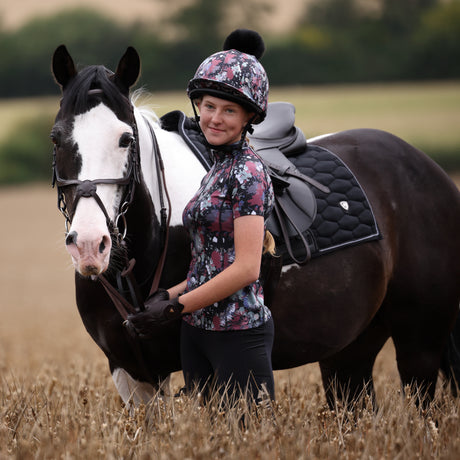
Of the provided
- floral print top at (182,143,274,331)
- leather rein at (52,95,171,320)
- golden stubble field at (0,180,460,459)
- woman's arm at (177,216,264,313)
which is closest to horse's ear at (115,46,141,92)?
leather rein at (52,95,171,320)

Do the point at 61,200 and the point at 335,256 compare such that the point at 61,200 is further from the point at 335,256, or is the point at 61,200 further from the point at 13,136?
the point at 13,136

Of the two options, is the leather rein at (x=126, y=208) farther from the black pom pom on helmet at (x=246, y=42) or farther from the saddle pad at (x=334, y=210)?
the saddle pad at (x=334, y=210)

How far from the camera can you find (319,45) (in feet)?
135

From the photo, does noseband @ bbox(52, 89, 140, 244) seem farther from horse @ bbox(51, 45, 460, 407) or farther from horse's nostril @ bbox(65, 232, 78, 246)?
horse's nostril @ bbox(65, 232, 78, 246)

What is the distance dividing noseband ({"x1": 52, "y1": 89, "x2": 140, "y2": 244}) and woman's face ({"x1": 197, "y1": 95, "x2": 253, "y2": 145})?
35cm

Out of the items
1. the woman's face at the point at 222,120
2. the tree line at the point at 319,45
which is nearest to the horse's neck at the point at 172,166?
the woman's face at the point at 222,120

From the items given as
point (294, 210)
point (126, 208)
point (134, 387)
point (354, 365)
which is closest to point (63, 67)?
point (126, 208)

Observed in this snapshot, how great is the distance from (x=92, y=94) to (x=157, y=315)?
96cm

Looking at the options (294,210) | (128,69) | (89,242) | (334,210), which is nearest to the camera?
(89,242)

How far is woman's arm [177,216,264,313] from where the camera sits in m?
2.36

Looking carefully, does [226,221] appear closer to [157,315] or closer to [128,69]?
[157,315]

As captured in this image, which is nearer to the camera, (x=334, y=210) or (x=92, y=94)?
(x=92, y=94)

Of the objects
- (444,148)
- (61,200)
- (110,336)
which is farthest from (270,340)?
(444,148)

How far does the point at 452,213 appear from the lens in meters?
3.91
